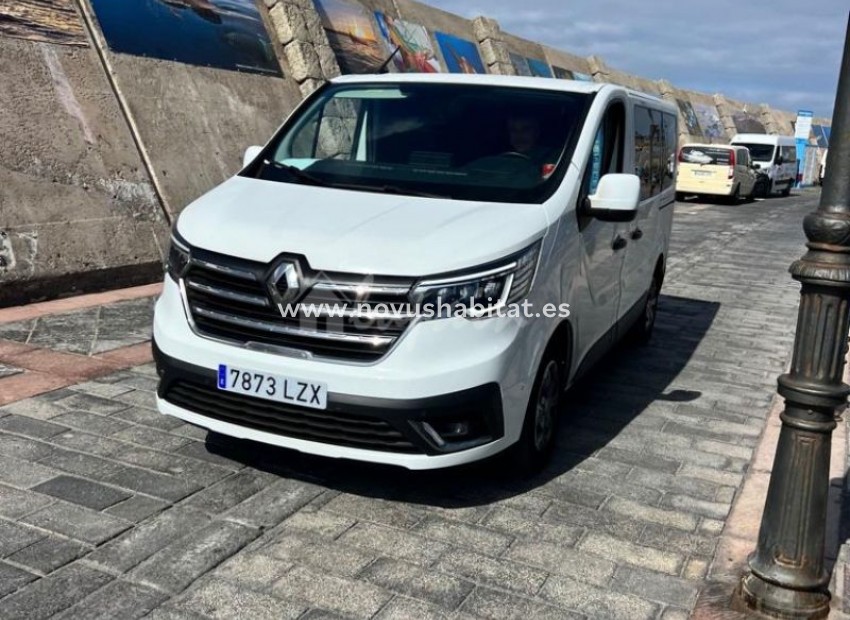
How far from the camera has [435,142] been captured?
461 centimetres

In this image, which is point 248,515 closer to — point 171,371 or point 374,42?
point 171,371

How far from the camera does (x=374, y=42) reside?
17719mm

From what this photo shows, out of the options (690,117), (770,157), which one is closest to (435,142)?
(770,157)

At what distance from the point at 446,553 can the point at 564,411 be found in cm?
219

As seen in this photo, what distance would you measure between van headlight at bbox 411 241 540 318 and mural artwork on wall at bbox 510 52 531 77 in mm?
23029

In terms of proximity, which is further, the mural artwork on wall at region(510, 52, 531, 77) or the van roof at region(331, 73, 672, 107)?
the mural artwork on wall at region(510, 52, 531, 77)

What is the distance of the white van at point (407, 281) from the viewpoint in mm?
3516

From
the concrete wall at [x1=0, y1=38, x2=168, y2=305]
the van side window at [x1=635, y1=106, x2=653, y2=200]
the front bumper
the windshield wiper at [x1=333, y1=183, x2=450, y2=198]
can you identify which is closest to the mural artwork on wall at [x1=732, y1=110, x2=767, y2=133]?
A: the concrete wall at [x1=0, y1=38, x2=168, y2=305]

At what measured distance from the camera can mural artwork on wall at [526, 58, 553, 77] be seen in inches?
1075

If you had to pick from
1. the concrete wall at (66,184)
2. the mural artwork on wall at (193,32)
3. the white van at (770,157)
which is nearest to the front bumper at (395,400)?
the concrete wall at (66,184)

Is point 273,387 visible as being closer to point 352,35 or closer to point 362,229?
point 362,229

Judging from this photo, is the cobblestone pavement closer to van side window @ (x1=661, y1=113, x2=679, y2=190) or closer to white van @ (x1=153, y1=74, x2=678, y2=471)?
white van @ (x1=153, y1=74, x2=678, y2=471)

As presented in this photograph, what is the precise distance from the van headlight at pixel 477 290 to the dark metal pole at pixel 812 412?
3.79 feet

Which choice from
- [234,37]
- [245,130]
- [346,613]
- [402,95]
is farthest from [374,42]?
[346,613]
